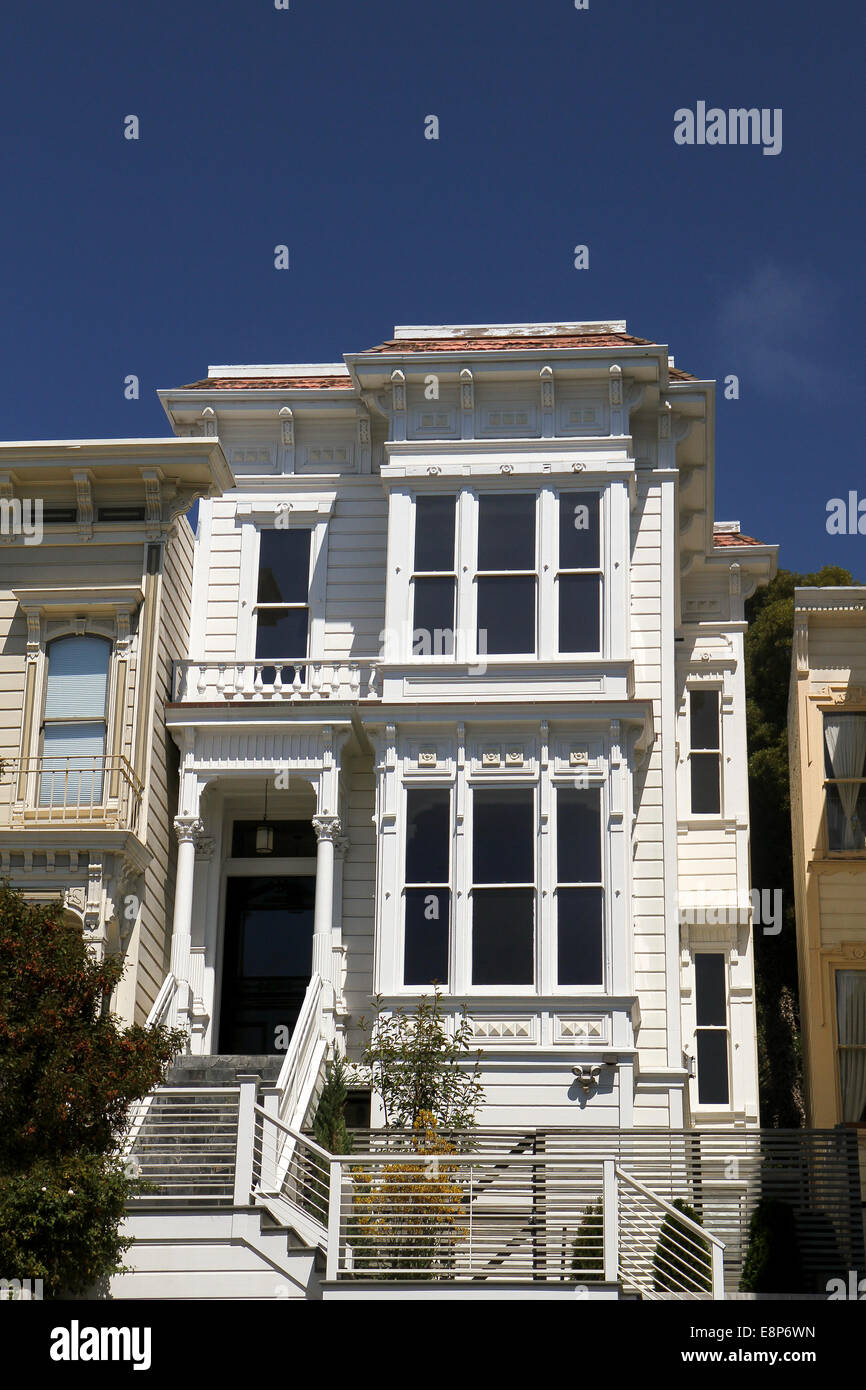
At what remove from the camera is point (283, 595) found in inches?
987

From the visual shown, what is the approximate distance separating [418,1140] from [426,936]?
3.61 m

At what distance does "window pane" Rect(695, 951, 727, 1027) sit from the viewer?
85.2 feet

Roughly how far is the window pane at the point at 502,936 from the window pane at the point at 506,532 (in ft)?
14.0

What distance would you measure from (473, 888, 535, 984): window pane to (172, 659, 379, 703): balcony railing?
311 centimetres

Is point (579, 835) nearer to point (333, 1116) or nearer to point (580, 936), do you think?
point (580, 936)

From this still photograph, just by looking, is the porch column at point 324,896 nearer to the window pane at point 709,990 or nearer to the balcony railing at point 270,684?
the balcony railing at point 270,684

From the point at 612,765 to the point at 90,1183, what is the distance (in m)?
9.59

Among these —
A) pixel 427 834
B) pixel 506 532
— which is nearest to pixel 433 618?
pixel 506 532

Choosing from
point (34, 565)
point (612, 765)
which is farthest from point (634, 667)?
point (34, 565)

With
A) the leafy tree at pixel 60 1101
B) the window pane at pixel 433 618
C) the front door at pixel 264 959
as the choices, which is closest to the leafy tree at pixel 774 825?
the front door at pixel 264 959

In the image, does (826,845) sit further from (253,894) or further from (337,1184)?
(337,1184)

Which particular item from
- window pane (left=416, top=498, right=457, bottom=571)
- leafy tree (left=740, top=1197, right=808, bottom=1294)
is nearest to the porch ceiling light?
window pane (left=416, top=498, right=457, bottom=571)

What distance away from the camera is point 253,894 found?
80.0 ft

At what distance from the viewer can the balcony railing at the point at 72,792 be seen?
2202 centimetres
